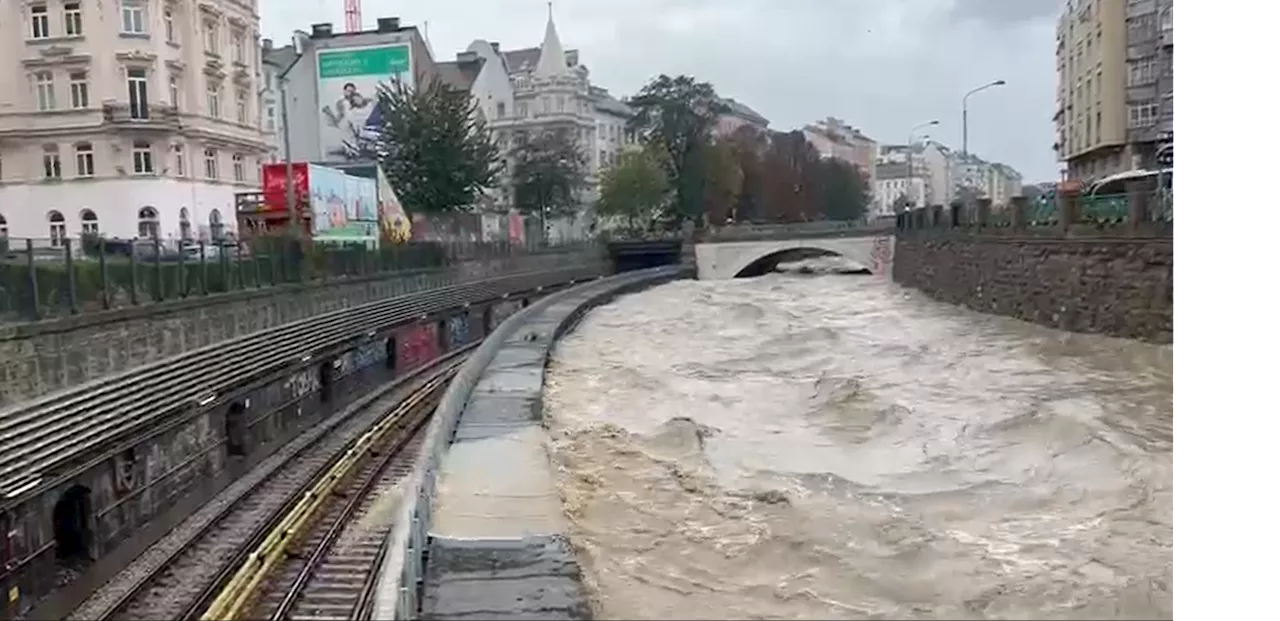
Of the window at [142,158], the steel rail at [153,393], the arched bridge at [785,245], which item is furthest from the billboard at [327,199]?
the arched bridge at [785,245]


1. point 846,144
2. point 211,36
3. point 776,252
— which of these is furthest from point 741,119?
point 211,36

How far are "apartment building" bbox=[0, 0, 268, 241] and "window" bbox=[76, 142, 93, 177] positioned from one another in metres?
0.03

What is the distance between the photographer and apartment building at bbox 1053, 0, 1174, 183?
76.2 feet

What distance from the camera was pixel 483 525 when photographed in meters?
10.7

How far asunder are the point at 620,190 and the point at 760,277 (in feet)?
36.2

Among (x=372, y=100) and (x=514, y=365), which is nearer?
(x=514, y=365)

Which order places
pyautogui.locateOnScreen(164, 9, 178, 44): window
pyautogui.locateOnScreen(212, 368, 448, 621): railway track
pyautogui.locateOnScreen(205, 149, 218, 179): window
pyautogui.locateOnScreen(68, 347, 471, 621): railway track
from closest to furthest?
pyautogui.locateOnScreen(212, 368, 448, 621): railway track
pyautogui.locateOnScreen(68, 347, 471, 621): railway track
pyautogui.locateOnScreen(164, 9, 178, 44): window
pyautogui.locateOnScreen(205, 149, 218, 179): window

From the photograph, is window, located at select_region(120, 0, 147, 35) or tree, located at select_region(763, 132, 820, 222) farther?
tree, located at select_region(763, 132, 820, 222)

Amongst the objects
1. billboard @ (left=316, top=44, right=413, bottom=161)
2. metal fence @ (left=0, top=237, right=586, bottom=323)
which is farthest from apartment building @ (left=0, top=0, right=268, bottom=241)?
billboard @ (left=316, top=44, right=413, bottom=161)

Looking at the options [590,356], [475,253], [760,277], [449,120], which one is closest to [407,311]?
[590,356]

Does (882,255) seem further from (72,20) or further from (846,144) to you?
(846,144)

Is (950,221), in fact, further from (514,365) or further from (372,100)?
(372,100)

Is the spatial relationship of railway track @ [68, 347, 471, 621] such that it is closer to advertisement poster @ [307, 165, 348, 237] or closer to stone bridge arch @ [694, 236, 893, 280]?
advertisement poster @ [307, 165, 348, 237]

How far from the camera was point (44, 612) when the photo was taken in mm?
13859
